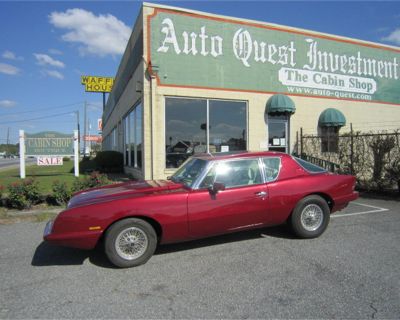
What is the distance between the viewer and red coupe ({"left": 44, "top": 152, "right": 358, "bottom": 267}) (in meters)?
4.08

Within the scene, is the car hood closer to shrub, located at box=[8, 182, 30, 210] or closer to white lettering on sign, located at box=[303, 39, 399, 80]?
shrub, located at box=[8, 182, 30, 210]

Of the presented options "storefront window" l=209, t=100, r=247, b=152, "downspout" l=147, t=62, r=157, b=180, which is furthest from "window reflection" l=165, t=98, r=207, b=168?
"downspout" l=147, t=62, r=157, b=180

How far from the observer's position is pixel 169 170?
10.8 metres

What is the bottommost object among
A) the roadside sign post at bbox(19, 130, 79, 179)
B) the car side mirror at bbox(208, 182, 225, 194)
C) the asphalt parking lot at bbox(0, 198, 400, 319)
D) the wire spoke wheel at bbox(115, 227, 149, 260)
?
the asphalt parking lot at bbox(0, 198, 400, 319)

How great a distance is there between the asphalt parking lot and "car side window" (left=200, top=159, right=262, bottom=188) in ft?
3.26

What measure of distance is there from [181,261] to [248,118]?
825 cm

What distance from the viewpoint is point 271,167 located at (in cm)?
521

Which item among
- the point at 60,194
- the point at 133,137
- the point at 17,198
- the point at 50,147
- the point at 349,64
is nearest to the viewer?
the point at 17,198

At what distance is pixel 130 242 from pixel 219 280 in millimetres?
1277

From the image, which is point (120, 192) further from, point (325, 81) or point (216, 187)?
point (325, 81)

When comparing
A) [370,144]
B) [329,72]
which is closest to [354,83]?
[329,72]

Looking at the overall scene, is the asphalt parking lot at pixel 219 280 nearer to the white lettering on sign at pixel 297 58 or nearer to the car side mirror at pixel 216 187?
the car side mirror at pixel 216 187

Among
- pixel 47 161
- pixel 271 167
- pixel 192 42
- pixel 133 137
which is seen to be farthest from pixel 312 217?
pixel 47 161

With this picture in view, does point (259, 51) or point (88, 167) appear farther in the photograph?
point (88, 167)
